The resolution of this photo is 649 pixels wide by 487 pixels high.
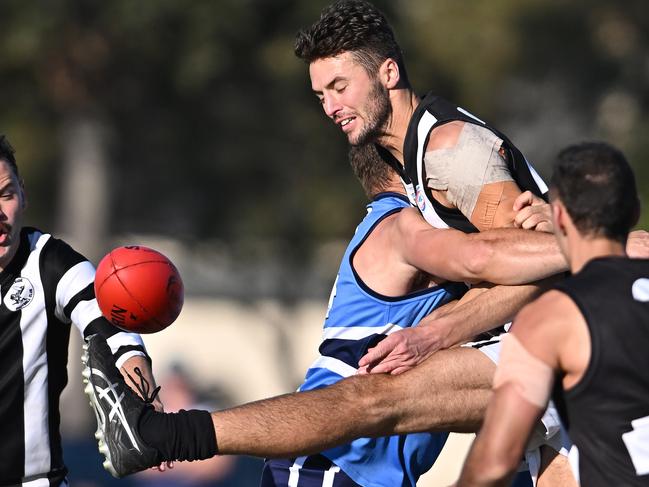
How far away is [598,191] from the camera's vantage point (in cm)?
423

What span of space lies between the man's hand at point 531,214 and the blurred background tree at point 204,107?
1344 centimetres

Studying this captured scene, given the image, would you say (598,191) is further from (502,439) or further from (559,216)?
(502,439)

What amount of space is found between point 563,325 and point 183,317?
17852 millimetres

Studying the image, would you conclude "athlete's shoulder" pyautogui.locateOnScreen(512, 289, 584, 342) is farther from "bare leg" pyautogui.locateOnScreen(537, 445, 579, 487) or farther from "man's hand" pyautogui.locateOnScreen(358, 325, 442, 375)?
"bare leg" pyautogui.locateOnScreen(537, 445, 579, 487)

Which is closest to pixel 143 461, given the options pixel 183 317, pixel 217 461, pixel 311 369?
pixel 311 369

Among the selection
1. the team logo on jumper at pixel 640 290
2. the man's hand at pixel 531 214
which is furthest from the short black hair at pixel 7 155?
the team logo on jumper at pixel 640 290

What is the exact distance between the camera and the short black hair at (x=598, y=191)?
4227mm

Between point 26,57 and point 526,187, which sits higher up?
point 26,57

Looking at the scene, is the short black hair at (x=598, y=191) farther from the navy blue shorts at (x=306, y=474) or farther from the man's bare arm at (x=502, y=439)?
the navy blue shorts at (x=306, y=474)

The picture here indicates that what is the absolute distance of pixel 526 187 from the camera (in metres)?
5.93

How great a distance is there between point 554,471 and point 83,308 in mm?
2485

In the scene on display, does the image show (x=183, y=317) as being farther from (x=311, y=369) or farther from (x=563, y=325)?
(x=563, y=325)

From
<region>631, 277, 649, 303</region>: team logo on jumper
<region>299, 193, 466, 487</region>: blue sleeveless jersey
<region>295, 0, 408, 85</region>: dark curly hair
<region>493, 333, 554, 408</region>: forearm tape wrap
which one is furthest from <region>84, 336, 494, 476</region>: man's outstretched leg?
<region>631, 277, 649, 303</region>: team logo on jumper

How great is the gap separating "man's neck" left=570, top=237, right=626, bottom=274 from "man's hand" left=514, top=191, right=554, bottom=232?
129 cm
